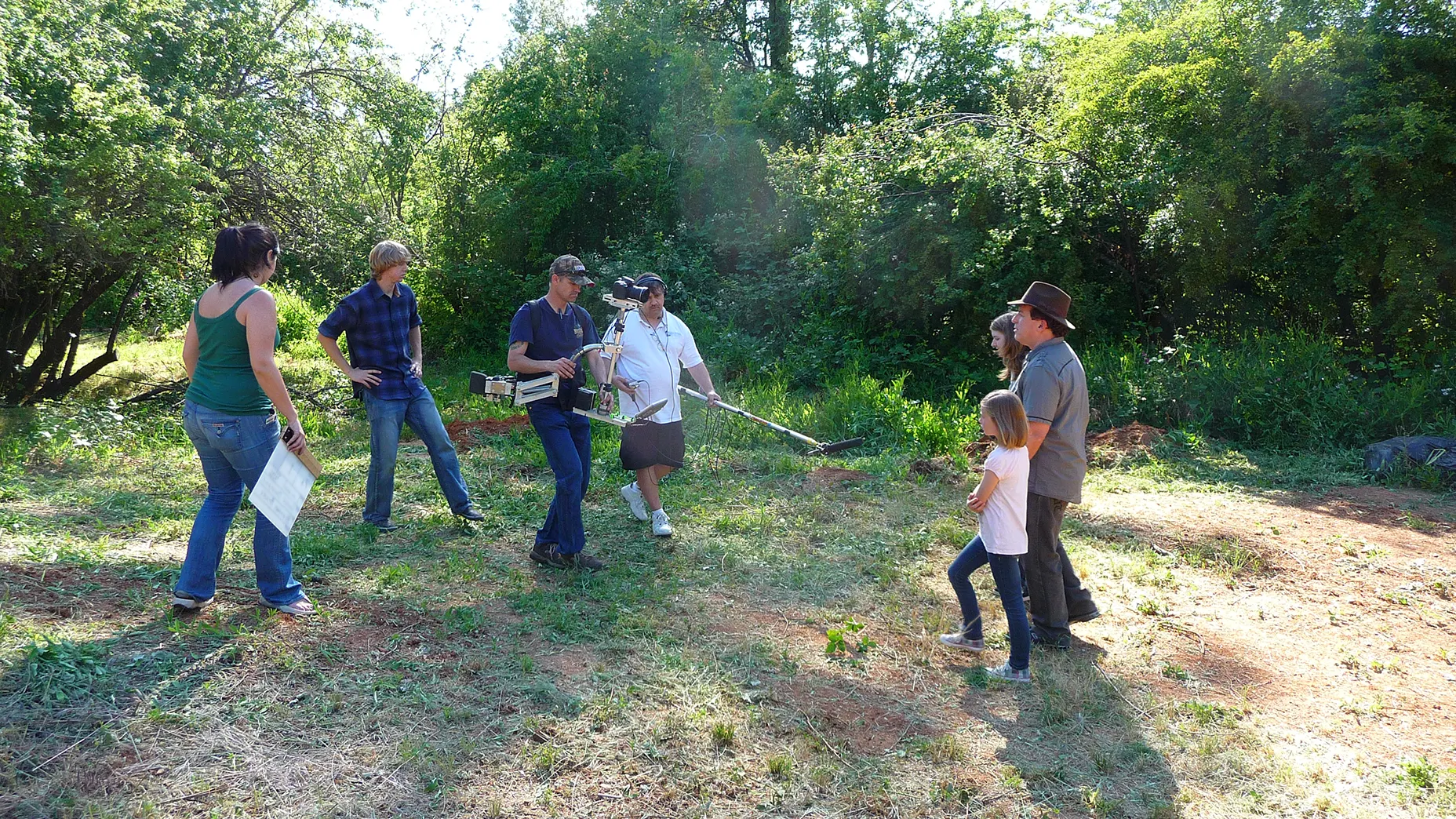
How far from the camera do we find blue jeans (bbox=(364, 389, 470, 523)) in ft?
20.0

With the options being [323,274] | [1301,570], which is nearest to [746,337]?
[323,274]

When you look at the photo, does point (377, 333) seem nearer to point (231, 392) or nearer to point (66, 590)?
point (231, 392)

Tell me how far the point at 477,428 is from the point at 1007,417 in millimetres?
7061

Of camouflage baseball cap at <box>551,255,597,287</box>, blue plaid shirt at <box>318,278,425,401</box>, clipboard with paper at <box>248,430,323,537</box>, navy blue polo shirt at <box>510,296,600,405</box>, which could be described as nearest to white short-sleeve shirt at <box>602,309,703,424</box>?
navy blue polo shirt at <box>510,296,600,405</box>

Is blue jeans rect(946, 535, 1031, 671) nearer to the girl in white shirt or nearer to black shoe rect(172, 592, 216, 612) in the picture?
the girl in white shirt

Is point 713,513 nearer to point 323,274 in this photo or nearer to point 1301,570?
point 1301,570

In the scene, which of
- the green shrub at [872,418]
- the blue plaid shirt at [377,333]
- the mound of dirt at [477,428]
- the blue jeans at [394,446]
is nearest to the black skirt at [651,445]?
the blue jeans at [394,446]

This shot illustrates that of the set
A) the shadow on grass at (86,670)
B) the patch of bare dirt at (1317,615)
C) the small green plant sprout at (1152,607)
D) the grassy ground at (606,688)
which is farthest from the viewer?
the small green plant sprout at (1152,607)

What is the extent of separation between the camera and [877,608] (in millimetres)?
5230

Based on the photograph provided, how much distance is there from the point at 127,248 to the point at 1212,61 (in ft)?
38.0

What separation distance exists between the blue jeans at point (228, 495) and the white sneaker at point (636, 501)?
2.66 metres

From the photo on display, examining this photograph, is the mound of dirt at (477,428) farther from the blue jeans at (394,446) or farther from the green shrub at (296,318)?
the green shrub at (296,318)

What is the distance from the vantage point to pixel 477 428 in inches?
396

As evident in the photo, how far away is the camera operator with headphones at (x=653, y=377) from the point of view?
588cm
